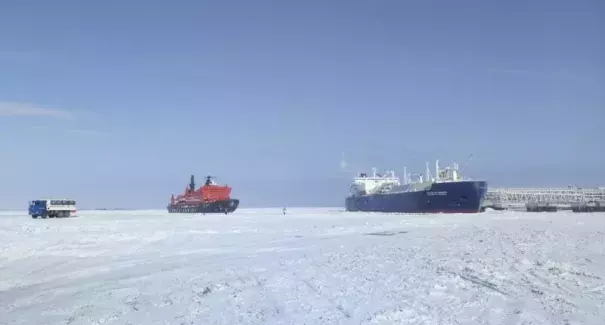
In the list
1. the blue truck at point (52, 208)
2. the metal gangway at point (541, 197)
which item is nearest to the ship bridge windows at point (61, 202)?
the blue truck at point (52, 208)

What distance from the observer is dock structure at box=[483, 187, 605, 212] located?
82637 mm

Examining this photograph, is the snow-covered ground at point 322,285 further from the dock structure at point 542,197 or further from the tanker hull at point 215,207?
the tanker hull at point 215,207

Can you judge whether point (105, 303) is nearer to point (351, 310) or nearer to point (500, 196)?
point (351, 310)

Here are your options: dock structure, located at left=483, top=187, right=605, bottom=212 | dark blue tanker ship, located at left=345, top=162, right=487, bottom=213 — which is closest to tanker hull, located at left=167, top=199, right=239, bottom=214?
dark blue tanker ship, located at left=345, top=162, right=487, bottom=213

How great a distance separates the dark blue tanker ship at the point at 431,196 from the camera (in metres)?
66.4

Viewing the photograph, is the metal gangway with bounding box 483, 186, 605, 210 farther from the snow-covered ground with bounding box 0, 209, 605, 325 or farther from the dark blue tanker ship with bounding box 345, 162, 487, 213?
the snow-covered ground with bounding box 0, 209, 605, 325

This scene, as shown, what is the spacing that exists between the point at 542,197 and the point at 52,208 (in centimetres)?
7443

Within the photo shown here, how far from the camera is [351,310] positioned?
9695mm

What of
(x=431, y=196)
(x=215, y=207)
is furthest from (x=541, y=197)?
(x=215, y=207)

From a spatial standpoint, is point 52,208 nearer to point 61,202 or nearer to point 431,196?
Answer: point 61,202

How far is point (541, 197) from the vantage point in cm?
8969

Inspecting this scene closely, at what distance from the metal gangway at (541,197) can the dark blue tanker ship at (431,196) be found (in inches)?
618

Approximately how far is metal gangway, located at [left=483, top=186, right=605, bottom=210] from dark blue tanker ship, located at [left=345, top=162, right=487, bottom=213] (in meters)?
15.7

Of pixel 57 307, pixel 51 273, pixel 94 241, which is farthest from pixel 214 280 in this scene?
pixel 94 241
